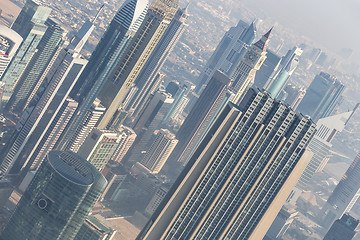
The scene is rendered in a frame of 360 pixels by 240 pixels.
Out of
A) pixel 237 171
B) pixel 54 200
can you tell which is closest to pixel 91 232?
pixel 54 200

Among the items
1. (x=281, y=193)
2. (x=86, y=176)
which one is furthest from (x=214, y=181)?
(x=86, y=176)

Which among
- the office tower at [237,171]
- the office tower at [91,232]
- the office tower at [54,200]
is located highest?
the office tower at [237,171]

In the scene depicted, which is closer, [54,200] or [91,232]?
[54,200]

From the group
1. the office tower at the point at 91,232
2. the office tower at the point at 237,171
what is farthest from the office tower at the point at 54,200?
the office tower at the point at 237,171

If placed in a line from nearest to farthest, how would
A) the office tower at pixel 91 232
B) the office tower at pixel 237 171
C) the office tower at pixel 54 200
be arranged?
the office tower at pixel 237 171
the office tower at pixel 54 200
the office tower at pixel 91 232

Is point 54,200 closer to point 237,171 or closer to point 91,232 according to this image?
point 91,232

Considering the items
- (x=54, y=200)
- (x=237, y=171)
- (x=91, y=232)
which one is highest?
(x=237, y=171)

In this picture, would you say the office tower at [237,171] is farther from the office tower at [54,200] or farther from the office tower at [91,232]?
the office tower at [91,232]
